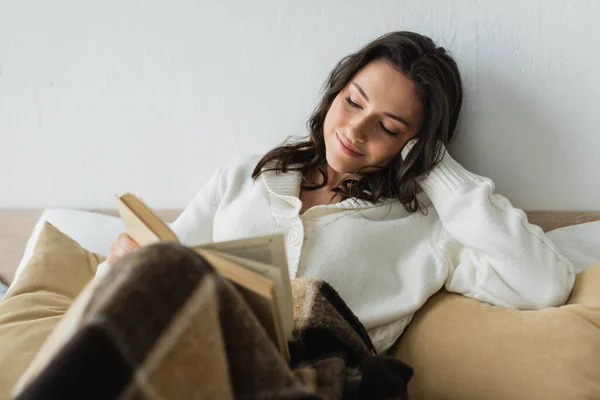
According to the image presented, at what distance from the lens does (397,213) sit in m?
1.14

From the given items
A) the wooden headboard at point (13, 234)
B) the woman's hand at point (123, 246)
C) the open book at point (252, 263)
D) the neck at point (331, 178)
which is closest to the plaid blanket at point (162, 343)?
the open book at point (252, 263)

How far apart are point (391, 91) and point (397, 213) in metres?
0.24

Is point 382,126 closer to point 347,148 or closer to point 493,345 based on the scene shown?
point 347,148

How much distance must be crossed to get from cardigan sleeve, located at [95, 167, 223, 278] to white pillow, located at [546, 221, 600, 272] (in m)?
0.67

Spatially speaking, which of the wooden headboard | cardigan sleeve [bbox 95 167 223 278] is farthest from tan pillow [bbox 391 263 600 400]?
the wooden headboard

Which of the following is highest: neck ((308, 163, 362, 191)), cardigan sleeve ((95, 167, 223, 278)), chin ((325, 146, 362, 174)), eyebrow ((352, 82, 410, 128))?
eyebrow ((352, 82, 410, 128))

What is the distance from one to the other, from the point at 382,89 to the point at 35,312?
0.73 metres

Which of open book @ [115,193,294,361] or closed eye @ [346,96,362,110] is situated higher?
closed eye @ [346,96,362,110]

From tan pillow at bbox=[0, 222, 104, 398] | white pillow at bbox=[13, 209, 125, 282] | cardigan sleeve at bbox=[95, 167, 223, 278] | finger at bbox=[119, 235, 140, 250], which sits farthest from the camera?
white pillow at bbox=[13, 209, 125, 282]

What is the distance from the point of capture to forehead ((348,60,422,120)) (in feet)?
3.48

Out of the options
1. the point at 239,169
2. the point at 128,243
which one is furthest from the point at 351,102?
the point at 128,243

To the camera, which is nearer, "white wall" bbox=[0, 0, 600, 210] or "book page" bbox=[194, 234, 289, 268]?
"book page" bbox=[194, 234, 289, 268]

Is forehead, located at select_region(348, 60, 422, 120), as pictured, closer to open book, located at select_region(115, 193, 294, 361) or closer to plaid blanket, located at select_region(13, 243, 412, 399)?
open book, located at select_region(115, 193, 294, 361)

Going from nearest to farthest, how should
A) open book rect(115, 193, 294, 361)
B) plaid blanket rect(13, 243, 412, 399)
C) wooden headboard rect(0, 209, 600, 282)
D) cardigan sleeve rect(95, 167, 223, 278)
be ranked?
plaid blanket rect(13, 243, 412, 399) < open book rect(115, 193, 294, 361) < cardigan sleeve rect(95, 167, 223, 278) < wooden headboard rect(0, 209, 600, 282)
